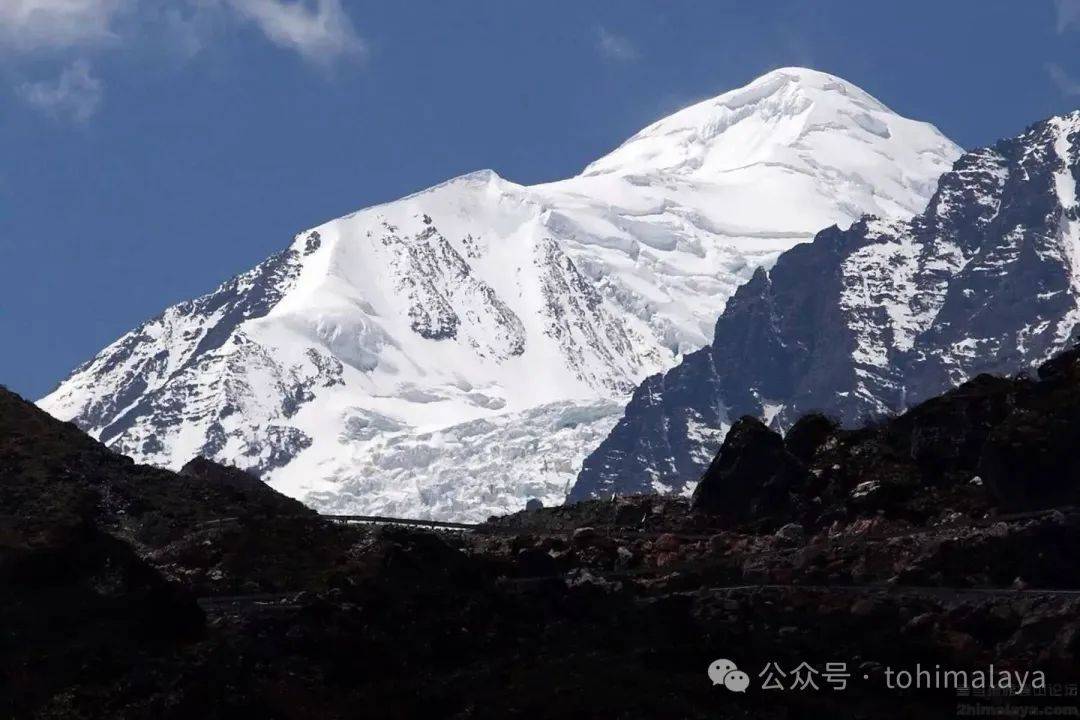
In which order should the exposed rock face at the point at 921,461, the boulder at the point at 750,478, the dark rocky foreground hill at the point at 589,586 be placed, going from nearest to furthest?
the dark rocky foreground hill at the point at 589,586 → the exposed rock face at the point at 921,461 → the boulder at the point at 750,478

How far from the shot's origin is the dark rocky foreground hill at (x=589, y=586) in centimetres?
4762

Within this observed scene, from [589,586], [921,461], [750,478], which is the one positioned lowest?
[589,586]

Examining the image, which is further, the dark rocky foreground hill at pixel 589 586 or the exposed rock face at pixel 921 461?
the exposed rock face at pixel 921 461

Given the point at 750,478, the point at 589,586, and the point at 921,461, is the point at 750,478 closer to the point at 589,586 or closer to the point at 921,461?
the point at 921,461

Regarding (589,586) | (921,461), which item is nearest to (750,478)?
(921,461)

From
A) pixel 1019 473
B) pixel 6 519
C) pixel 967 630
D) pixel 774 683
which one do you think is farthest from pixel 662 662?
pixel 6 519

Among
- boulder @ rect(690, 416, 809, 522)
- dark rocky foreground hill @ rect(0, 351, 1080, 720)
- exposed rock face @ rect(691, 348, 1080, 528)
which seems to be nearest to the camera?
dark rocky foreground hill @ rect(0, 351, 1080, 720)

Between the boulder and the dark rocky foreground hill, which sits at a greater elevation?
the boulder

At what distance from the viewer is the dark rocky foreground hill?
4762 centimetres

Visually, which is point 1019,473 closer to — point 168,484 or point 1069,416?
point 1069,416

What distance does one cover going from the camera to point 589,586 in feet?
184

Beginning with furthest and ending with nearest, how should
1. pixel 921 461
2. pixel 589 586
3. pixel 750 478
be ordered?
1. pixel 750 478
2. pixel 921 461
3. pixel 589 586

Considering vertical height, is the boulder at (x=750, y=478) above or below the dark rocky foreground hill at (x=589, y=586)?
above

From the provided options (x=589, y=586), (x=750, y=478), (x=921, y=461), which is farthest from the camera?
(x=750, y=478)
